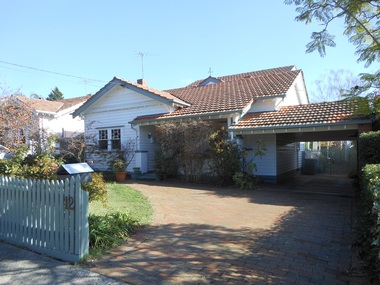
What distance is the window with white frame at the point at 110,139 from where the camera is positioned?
1686cm

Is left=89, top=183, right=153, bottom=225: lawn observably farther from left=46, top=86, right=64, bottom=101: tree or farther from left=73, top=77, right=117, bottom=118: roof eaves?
left=46, top=86, right=64, bottom=101: tree

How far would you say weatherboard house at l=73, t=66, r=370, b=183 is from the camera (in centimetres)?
1211

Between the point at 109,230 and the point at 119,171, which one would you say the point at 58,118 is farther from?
the point at 109,230

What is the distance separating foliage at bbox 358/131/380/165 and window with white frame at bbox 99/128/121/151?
12209 millimetres

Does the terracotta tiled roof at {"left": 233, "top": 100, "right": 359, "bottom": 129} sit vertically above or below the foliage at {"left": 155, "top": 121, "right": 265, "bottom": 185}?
above

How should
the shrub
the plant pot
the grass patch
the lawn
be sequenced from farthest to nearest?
the plant pot, the shrub, the lawn, the grass patch

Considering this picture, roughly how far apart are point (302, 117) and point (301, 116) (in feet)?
0.60

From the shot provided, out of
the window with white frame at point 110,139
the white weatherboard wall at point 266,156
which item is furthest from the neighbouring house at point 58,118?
the white weatherboard wall at point 266,156

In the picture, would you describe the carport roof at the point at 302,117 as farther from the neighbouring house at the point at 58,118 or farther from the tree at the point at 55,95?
the tree at the point at 55,95

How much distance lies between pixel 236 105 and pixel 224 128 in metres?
1.29

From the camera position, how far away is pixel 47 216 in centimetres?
454

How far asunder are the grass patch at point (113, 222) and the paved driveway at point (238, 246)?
0.21 meters

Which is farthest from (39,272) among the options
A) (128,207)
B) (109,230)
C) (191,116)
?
(191,116)

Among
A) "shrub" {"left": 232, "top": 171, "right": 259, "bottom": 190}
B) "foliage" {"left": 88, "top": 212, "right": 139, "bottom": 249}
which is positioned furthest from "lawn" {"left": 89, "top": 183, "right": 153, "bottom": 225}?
"shrub" {"left": 232, "top": 171, "right": 259, "bottom": 190}
